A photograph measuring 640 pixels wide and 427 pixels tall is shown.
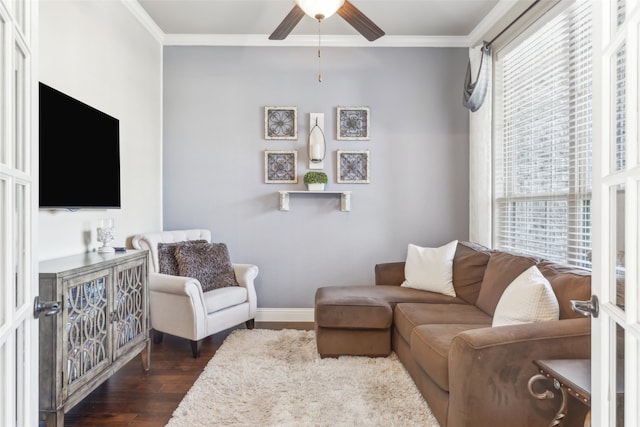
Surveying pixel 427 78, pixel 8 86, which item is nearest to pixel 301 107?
pixel 427 78

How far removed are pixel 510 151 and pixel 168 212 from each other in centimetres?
334

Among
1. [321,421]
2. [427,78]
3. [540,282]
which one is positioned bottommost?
[321,421]

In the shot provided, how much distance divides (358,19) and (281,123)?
5.54ft

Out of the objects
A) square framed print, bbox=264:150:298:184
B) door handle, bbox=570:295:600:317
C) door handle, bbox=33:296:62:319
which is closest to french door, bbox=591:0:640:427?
door handle, bbox=570:295:600:317

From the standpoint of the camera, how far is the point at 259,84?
12.9 ft

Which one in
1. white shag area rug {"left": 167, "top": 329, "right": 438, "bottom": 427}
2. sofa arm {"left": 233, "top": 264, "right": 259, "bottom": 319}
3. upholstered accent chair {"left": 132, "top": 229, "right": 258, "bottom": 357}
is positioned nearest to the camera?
white shag area rug {"left": 167, "top": 329, "right": 438, "bottom": 427}

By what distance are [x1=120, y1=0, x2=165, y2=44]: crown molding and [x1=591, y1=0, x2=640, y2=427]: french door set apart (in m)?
3.44

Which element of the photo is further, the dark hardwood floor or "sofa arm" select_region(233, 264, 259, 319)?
"sofa arm" select_region(233, 264, 259, 319)

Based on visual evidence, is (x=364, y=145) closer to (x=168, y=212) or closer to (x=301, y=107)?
(x=301, y=107)

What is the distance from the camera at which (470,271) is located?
304 centimetres

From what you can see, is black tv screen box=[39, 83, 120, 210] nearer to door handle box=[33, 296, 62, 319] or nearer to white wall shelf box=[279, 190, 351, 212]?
door handle box=[33, 296, 62, 319]

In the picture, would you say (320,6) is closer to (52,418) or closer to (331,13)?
(331,13)

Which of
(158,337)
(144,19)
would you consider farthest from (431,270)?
(144,19)

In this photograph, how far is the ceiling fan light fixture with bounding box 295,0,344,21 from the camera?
2.20m
